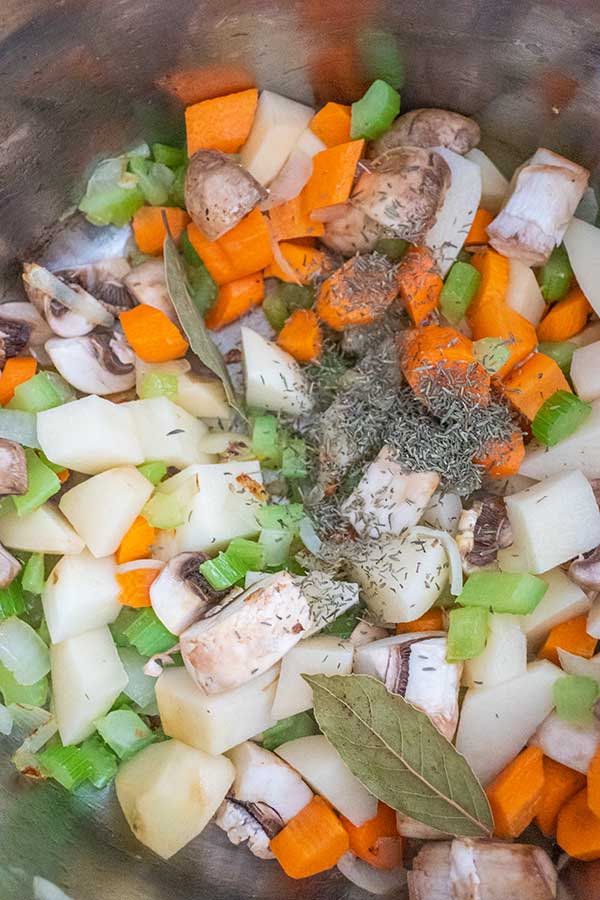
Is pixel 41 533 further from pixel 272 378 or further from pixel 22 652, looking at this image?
pixel 272 378

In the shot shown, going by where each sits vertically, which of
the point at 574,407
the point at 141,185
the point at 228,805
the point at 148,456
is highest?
the point at 141,185

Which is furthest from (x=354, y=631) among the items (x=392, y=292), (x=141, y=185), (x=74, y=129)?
(x=74, y=129)

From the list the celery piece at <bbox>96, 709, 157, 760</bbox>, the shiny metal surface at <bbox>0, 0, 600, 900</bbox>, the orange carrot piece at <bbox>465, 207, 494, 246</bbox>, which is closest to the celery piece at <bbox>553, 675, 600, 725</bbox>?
the shiny metal surface at <bbox>0, 0, 600, 900</bbox>

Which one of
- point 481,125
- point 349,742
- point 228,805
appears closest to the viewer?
point 349,742

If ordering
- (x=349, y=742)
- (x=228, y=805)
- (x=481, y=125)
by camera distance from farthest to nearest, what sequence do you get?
(x=481, y=125) → (x=228, y=805) → (x=349, y=742)

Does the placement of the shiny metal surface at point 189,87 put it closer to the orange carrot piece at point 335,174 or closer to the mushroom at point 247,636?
the orange carrot piece at point 335,174

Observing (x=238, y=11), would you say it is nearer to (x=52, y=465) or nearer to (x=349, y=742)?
(x=52, y=465)

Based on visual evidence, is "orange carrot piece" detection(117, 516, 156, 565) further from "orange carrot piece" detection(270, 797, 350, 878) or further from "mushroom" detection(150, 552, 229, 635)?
"orange carrot piece" detection(270, 797, 350, 878)

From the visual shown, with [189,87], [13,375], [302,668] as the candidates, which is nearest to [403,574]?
[302,668]
